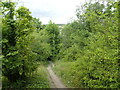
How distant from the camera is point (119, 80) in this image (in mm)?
4570

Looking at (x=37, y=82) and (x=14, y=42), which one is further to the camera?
(x=37, y=82)

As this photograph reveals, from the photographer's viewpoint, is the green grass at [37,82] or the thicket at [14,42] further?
the green grass at [37,82]

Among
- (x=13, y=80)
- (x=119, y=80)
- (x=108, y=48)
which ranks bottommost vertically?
(x=13, y=80)

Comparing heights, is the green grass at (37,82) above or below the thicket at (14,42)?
below

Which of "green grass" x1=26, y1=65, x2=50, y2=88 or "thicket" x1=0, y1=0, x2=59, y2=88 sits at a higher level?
"thicket" x1=0, y1=0, x2=59, y2=88

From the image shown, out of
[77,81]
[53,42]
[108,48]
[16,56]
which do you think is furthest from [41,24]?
[108,48]

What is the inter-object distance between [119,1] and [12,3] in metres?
6.24

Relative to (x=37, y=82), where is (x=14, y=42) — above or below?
above

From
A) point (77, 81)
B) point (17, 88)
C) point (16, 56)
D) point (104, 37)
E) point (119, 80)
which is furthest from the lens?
point (77, 81)

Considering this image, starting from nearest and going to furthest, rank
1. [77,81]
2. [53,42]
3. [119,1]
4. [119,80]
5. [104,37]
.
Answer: [119,1], [119,80], [104,37], [77,81], [53,42]

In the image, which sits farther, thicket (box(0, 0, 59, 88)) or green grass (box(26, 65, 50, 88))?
green grass (box(26, 65, 50, 88))

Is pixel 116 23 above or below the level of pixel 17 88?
above

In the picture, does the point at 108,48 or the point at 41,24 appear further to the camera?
the point at 41,24

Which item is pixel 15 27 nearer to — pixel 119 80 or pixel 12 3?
pixel 12 3
